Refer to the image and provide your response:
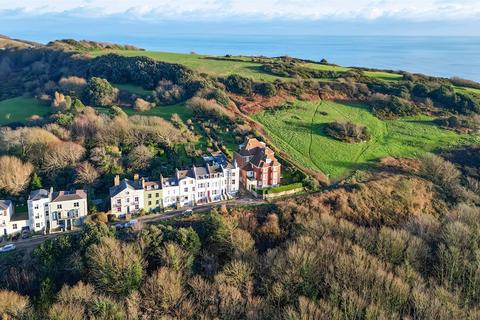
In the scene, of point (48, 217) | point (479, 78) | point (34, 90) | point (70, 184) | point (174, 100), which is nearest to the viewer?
point (48, 217)

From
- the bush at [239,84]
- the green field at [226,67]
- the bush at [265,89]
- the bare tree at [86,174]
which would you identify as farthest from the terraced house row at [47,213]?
the green field at [226,67]

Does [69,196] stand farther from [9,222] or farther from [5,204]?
[5,204]

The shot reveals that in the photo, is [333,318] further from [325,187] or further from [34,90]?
[34,90]

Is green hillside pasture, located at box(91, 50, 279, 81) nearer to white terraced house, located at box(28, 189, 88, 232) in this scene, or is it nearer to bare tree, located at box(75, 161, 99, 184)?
bare tree, located at box(75, 161, 99, 184)

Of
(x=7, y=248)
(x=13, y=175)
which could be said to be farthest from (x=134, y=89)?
(x=7, y=248)

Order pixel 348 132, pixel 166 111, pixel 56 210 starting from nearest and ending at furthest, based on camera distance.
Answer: pixel 56 210 → pixel 348 132 → pixel 166 111

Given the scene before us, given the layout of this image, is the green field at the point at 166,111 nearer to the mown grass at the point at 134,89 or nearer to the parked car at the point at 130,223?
the mown grass at the point at 134,89

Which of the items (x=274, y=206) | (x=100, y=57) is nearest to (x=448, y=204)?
(x=274, y=206)
